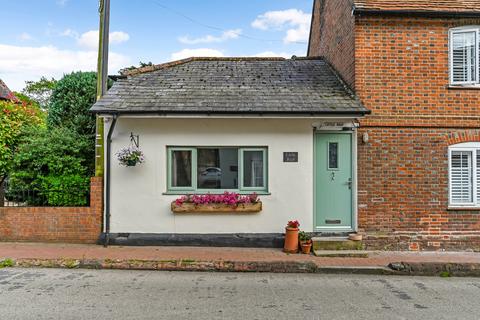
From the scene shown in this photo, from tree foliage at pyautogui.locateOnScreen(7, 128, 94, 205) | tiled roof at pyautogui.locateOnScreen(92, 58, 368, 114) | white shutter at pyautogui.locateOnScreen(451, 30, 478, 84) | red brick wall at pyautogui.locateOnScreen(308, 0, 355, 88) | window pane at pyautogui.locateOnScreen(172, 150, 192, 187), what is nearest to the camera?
tiled roof at pyautogui.locateOnScreen(92, 58, 368, 114)

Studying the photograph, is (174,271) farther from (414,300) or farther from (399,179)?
(399,179)

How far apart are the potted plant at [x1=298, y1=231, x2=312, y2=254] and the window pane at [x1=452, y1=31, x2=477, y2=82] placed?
509 centimetres

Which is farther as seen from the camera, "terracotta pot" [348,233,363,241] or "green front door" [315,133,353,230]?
"green front door" [315,133,353,230]

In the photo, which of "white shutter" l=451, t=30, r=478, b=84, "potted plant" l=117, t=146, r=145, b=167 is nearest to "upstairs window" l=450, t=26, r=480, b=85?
"white shutter" l=451, t=30, r=478, b=84

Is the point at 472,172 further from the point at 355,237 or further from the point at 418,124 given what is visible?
the point at 355,237

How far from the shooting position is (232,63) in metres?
11.5

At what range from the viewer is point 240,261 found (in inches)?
299

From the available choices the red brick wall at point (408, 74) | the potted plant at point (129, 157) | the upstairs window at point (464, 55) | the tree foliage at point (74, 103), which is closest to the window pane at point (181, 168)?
the potted plant at point (129, 157)

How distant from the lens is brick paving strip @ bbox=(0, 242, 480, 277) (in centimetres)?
745

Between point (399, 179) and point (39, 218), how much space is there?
8.40 metres

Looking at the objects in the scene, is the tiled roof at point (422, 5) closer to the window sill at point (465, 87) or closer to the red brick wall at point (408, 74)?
the red brick wall at point (408, 74)

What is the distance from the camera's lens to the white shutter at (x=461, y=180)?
897 cm

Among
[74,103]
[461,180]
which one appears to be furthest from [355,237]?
[74,103]

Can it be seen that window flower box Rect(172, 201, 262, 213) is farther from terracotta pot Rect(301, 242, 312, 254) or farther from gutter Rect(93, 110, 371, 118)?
gutter Rect(93, 110, 371, 118)
